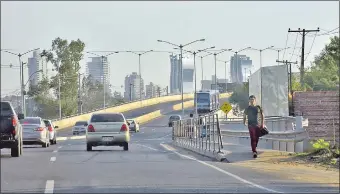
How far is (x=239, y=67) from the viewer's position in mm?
79688

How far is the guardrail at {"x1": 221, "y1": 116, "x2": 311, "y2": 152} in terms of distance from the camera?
22.0 metres

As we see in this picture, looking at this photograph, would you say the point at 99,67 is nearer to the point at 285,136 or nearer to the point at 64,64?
the point at 64,64

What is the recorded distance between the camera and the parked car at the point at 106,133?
2808cm

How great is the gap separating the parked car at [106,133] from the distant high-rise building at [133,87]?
8173 centimetres

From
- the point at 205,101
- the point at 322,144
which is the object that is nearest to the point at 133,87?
the point at 205,101

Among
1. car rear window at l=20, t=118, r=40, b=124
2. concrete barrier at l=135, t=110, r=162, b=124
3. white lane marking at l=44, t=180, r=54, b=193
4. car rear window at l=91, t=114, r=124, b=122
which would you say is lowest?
concrete barrier at l=135, t=110, r=162, b=124

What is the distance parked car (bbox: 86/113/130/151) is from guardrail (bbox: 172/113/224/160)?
2.75 m

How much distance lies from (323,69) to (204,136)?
1187 cm

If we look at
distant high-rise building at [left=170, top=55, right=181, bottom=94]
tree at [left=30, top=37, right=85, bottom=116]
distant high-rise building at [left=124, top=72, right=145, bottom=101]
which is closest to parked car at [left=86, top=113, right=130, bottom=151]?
tree at [left=30, top=37, right=85, bottom=116]

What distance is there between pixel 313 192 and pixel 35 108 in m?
58.8

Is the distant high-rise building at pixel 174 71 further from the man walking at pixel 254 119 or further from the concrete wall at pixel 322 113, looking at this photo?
the man walking at pixel 254 119

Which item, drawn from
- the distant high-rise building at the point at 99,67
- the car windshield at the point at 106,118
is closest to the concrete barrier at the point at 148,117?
the distant high-rise building at the point at 99,67

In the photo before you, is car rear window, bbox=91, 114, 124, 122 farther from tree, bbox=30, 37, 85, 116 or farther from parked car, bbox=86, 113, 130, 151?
tree, bbox=30, 37, 85, 116

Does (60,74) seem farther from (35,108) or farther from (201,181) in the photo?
(201,181)
